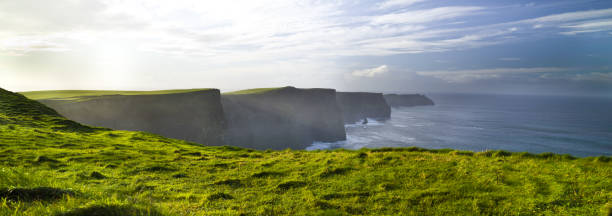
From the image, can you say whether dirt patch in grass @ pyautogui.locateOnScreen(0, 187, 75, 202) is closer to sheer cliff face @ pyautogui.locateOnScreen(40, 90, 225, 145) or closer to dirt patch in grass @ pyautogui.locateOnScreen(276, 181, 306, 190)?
dirt patch in grass @ pyautogui.locateOnScreen(276, 181, 306, 190)

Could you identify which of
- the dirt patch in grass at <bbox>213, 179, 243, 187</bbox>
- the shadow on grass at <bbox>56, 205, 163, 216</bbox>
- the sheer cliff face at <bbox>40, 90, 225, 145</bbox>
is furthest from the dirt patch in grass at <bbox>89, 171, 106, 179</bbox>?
the sheer cliff face at <bbox>40, 90, 225, 145</bbox>

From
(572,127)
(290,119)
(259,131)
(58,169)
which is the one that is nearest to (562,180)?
(58,169)

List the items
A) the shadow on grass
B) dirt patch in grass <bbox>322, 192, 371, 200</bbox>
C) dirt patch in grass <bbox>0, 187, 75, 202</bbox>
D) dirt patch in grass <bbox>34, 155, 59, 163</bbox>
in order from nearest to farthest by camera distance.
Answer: the shadow on grass, dirt patch in grass <bbox>0, 187, 75, 202</bbox>, dirt patch in grass <bbox>322, 192, 371, 200</bbox>, dirt patch in grass <bbox>34, 155, 59, 163</bbox>

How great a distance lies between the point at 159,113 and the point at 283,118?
65.6m

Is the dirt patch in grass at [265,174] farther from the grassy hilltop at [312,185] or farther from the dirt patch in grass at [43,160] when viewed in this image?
the dirt patch in grass at [43,160]

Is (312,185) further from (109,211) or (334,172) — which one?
(109,211)

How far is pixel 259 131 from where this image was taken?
12381cm

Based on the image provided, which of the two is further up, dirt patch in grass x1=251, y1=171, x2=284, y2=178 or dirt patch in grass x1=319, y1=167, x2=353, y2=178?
dirt patch in grass x1=319, y1=167, x2=353, y2=178

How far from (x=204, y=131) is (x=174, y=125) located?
10170 millimetres

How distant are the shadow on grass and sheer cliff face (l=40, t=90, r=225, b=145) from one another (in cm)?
7850

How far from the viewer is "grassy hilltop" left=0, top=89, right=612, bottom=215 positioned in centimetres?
667

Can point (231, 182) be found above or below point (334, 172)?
below

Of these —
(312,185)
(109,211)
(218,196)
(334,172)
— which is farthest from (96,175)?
(334,172)

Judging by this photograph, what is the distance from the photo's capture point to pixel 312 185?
1157cm
